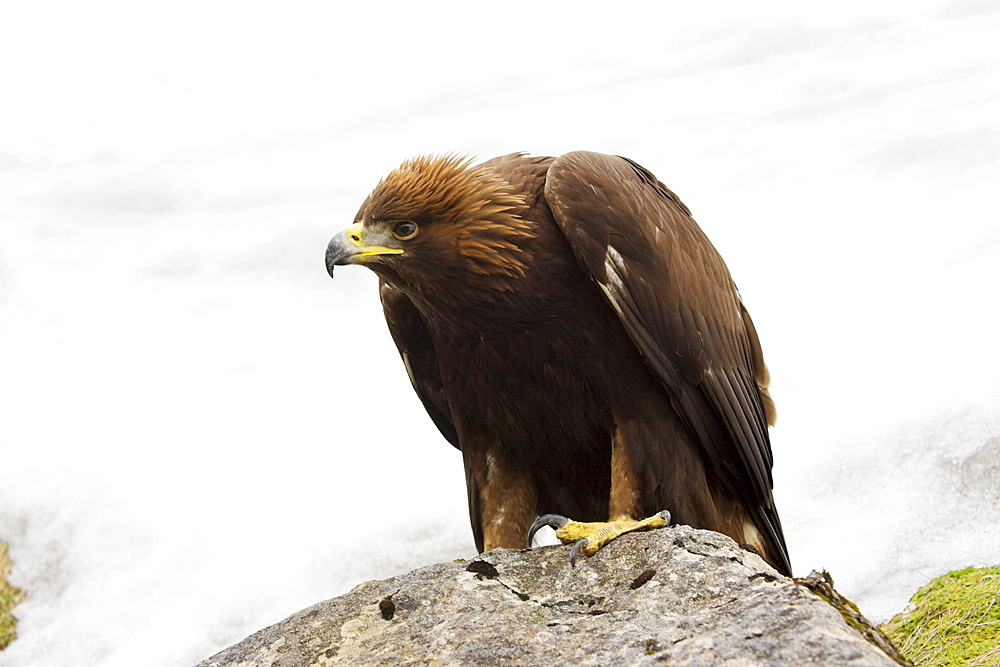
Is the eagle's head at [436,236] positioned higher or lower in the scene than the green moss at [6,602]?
higher

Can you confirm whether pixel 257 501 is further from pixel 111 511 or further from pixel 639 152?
pixel 639 152

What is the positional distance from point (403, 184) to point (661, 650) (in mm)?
2014

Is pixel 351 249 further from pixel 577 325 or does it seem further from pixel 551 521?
pixel 551 521

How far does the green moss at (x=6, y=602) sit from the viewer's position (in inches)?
262

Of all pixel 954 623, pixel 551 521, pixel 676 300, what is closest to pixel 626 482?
pixel 551 521

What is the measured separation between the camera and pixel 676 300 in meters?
3.88

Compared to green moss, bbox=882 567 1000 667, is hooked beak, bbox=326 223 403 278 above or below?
above

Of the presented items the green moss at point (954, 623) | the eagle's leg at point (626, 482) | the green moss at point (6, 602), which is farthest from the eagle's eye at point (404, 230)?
the green moss at point (6, 602)

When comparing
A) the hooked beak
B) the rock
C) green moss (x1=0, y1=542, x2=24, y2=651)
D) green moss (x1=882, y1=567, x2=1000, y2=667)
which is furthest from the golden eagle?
green moss (x1=0, y1=542, x2=24, y2=651)

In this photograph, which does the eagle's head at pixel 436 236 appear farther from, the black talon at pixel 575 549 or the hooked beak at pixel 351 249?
the black talon at pixel 575 549

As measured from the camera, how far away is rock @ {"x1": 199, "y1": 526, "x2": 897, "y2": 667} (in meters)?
2.29

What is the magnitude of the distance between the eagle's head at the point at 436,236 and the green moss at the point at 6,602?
460cm

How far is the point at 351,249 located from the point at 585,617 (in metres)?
1.60

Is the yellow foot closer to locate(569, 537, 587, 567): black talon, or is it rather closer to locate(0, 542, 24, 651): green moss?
locate(569, 537, 587, 567): black talon
